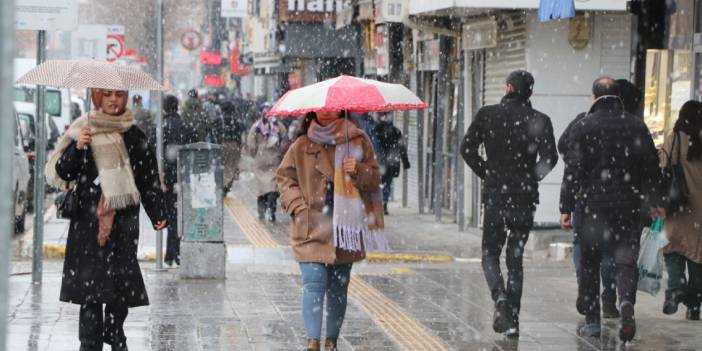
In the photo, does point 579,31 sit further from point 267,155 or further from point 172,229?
point 267,155

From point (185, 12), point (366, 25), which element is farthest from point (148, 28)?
point (366, 25)

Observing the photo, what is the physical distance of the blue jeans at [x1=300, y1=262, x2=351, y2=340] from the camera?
705 cm

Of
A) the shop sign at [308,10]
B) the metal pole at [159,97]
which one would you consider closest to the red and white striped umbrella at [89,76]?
the metal pole at [159,97]

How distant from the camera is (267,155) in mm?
19766

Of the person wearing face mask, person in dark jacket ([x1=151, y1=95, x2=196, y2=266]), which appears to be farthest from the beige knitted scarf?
person in dark jacket ([x1=151, y1=95, x2=196, y2=266])

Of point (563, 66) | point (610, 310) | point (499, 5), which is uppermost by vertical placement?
point (499, 5)

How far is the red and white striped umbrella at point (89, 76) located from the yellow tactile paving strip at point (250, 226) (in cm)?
827

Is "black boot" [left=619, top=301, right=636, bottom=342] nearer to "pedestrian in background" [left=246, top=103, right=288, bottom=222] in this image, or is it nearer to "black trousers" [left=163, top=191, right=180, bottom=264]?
"black trousers" [left=163, top=191, right=180, bottom=264]

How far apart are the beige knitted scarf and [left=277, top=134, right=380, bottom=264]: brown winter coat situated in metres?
0.88

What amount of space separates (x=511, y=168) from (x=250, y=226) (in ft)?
34.5

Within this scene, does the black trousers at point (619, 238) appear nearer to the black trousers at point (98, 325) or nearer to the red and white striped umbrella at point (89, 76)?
the red and white striped umbrella at point (89, 76)

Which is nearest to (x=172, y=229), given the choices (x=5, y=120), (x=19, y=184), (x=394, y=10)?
(x=19, y=184)

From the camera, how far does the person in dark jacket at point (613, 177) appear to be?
8062 mm

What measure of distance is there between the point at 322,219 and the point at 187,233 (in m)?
4.76
